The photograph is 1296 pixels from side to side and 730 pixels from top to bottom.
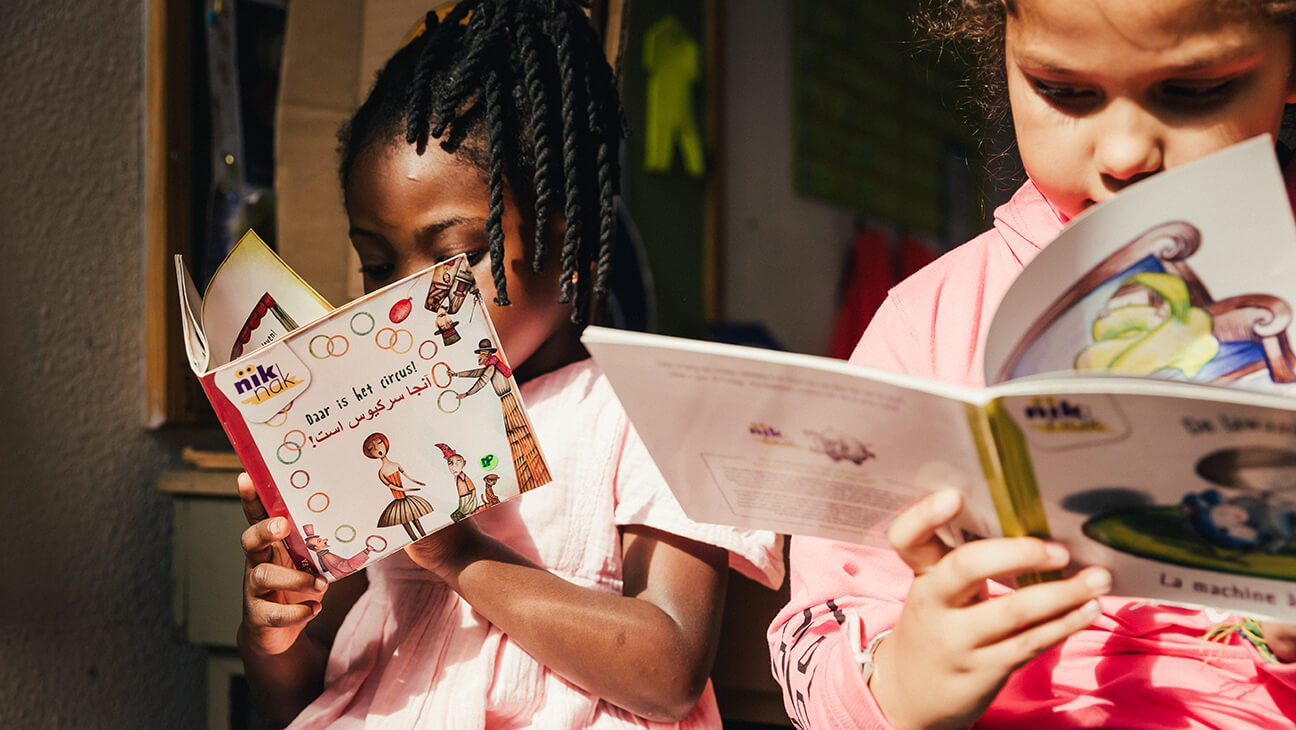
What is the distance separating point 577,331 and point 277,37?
0.69 m

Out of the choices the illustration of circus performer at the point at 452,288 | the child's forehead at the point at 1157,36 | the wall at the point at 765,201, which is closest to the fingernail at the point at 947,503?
the child's forehead at the point at 1157,36

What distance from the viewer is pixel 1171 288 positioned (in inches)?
19.5

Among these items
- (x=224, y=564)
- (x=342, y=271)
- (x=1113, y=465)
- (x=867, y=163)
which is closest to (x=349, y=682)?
(x=224, y=564)

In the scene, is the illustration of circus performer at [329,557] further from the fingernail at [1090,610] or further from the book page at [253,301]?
the fingernail at [1090,610]

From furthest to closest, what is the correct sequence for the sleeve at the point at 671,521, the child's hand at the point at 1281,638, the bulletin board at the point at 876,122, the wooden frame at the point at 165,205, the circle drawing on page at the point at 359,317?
the bulletin board at the point at 876,122, the wooden frame at the point at 165,205, the sleeve at the point at 671,521, the circle drawing on page at the point at 359,317, the child's hand at the point at 1281,638

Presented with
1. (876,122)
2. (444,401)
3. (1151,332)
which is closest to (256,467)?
(444,401)

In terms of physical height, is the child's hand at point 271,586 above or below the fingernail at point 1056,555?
below

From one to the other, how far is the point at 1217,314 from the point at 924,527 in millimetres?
175

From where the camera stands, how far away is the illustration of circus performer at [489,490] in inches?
30.7

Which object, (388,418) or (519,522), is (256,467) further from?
(519,522)

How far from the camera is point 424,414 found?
0.77m

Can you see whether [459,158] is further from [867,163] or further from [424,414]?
[867,163]

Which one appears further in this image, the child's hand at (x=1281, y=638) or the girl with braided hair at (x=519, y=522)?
the girl with braided hair at (x=519, y=522)

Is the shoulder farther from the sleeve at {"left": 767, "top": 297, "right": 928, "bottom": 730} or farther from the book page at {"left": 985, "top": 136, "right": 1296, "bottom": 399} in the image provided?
the book page at {"left": 985, "top": 136, "right": 1296, "bottom": 399}
